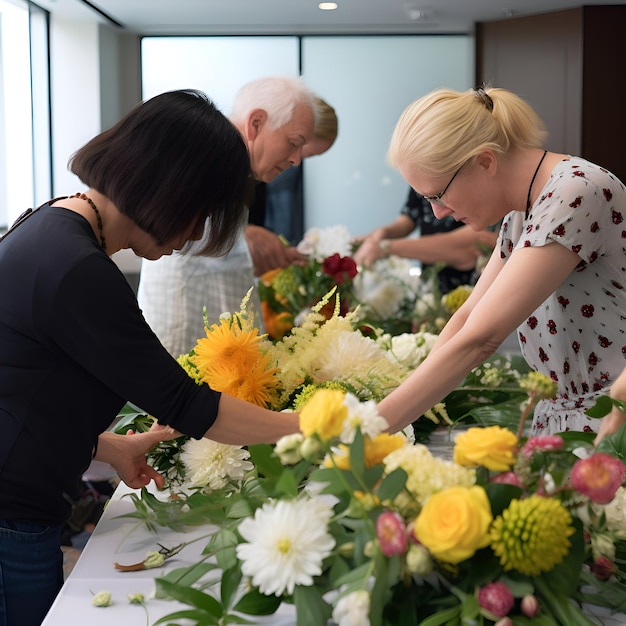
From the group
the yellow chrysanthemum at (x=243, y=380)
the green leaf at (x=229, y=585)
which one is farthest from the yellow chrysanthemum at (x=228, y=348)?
the green leaf at (x=229, y=585)

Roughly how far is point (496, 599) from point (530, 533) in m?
0.07

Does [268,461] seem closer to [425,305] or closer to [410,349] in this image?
[410,349]

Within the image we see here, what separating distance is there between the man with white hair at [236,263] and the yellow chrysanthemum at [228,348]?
2.50 feet

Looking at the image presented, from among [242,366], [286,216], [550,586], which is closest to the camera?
→ [550,586]

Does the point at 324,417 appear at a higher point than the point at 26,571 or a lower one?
higher

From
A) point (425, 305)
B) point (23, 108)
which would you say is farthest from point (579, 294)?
point (23, 108)

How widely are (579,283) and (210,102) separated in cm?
72

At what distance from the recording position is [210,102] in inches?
51.9

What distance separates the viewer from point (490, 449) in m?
0.86

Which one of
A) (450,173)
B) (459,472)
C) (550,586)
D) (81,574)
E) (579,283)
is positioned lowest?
(81,574)

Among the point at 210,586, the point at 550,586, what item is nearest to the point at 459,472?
the point at 550,586

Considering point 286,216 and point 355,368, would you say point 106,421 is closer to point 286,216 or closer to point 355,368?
point 355,368

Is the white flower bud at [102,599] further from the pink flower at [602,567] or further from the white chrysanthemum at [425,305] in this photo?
the white chrysanthemum at [425,305]

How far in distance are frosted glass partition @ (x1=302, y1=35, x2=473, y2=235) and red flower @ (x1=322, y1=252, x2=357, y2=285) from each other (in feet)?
13.4
